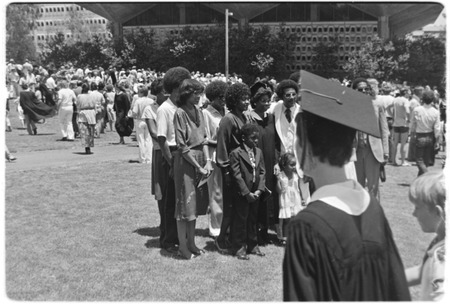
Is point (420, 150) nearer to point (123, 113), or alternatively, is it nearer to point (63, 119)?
point (123, 113)

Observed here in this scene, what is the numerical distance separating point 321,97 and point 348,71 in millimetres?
18713

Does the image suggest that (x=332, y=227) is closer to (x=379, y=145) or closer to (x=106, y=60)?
(x=379, y=145)

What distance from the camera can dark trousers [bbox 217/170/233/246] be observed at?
551 cm

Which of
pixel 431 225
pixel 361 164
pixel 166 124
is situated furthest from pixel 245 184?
pixel 431 225


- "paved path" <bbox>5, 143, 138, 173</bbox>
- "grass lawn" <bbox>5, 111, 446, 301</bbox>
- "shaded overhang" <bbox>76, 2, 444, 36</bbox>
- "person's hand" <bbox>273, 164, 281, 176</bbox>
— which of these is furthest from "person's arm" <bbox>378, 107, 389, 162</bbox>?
"paved path" <bbox>5, 143, 138, 173</bbox>

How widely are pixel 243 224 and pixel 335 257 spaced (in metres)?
3.77

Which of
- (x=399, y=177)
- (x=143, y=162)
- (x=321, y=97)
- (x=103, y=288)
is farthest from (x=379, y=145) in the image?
(x=143, y=162)

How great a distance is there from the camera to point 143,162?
36.0 feet

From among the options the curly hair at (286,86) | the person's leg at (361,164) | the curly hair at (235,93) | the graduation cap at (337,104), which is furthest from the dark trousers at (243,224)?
the graduation cap at (337,104)

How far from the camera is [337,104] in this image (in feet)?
6.02

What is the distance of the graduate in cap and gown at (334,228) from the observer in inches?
67.0

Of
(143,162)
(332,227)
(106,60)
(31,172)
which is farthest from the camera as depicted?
(106,60)

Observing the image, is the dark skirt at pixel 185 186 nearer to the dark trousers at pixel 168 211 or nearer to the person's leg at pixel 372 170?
the dark trousers at pixel 168 211

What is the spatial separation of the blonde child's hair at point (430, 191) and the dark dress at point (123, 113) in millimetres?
10211
